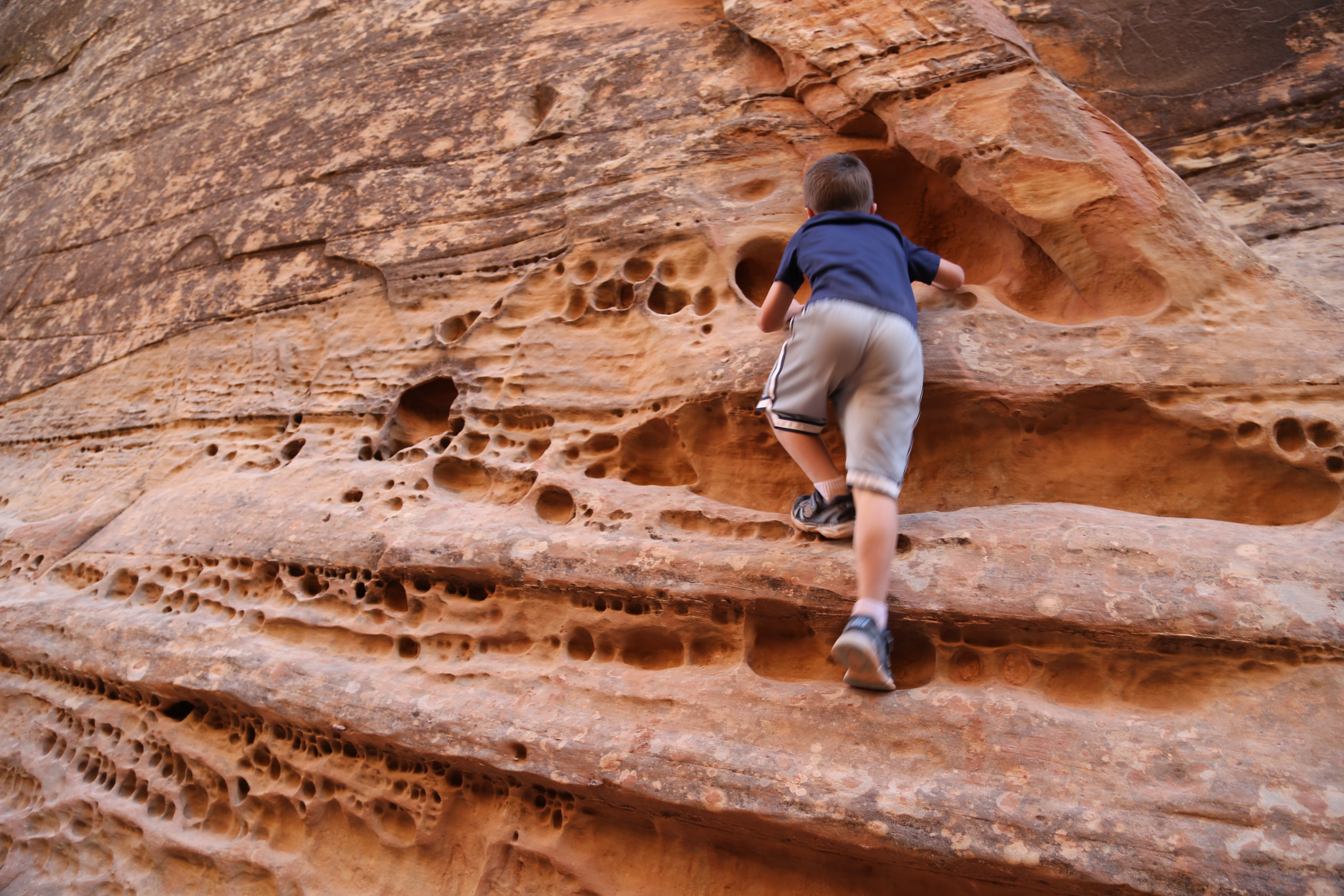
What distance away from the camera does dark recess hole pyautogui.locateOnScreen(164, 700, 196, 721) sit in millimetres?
2963

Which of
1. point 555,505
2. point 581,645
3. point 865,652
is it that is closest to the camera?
point 865,652

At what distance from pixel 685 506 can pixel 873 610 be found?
2.60 ft

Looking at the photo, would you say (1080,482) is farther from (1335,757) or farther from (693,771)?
(693,771)

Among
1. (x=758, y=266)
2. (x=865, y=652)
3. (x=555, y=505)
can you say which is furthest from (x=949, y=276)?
(x=555, y=505)

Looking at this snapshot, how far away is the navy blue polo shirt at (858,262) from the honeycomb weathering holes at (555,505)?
1079 mm

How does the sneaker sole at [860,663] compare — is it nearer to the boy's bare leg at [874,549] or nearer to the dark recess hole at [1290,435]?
the boy's bare leg at [874,549]

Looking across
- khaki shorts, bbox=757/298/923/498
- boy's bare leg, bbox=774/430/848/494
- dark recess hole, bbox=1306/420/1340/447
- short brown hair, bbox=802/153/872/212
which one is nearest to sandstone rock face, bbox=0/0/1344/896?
dark recess hole, bbox=1306/420/1340/447

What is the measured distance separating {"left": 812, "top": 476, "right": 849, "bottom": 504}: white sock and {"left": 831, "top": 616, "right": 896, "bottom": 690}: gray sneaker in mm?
372

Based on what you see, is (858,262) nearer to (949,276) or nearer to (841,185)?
(841,185)

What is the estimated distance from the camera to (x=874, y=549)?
6.57 ft

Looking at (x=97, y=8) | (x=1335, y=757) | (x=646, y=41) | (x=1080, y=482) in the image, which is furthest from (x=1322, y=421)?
(x=97, y=8)

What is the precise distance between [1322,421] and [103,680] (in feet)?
14.0

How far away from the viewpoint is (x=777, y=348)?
2633 mm

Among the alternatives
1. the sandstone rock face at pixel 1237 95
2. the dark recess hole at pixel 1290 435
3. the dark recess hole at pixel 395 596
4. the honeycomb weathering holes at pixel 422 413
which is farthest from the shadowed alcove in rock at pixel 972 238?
the dark recess hole at pixel 395 596
